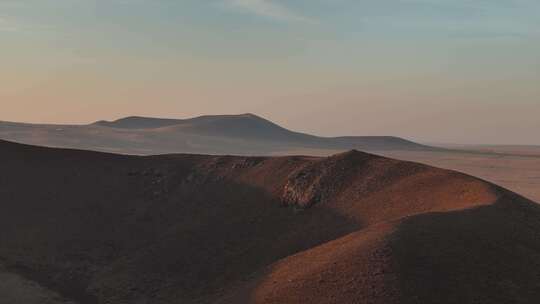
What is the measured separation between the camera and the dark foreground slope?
61.5 feet

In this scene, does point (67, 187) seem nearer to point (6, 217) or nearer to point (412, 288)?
point (6, 217)

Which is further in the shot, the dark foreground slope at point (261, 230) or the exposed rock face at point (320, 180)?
the exposed rock face at point (320, 180)

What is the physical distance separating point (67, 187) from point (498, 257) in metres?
35.4

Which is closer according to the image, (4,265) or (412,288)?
(412,288)

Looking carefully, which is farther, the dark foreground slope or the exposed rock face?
the exposed rock face

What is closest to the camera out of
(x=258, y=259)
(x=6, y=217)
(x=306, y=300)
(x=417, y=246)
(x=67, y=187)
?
(x=306, y=300)

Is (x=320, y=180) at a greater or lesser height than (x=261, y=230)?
greater

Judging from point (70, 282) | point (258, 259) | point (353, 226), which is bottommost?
point (70, 282)

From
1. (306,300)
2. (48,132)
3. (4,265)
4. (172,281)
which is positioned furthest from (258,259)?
(48,132)

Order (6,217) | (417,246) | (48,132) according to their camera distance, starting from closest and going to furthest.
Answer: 1. (417,246)
2. (6,217)
3. (48,132)

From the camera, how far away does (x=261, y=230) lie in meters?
31.7

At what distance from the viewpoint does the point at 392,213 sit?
2830 centimetres

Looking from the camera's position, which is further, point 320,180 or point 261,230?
point 320,180

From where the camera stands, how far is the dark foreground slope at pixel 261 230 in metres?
18.7
